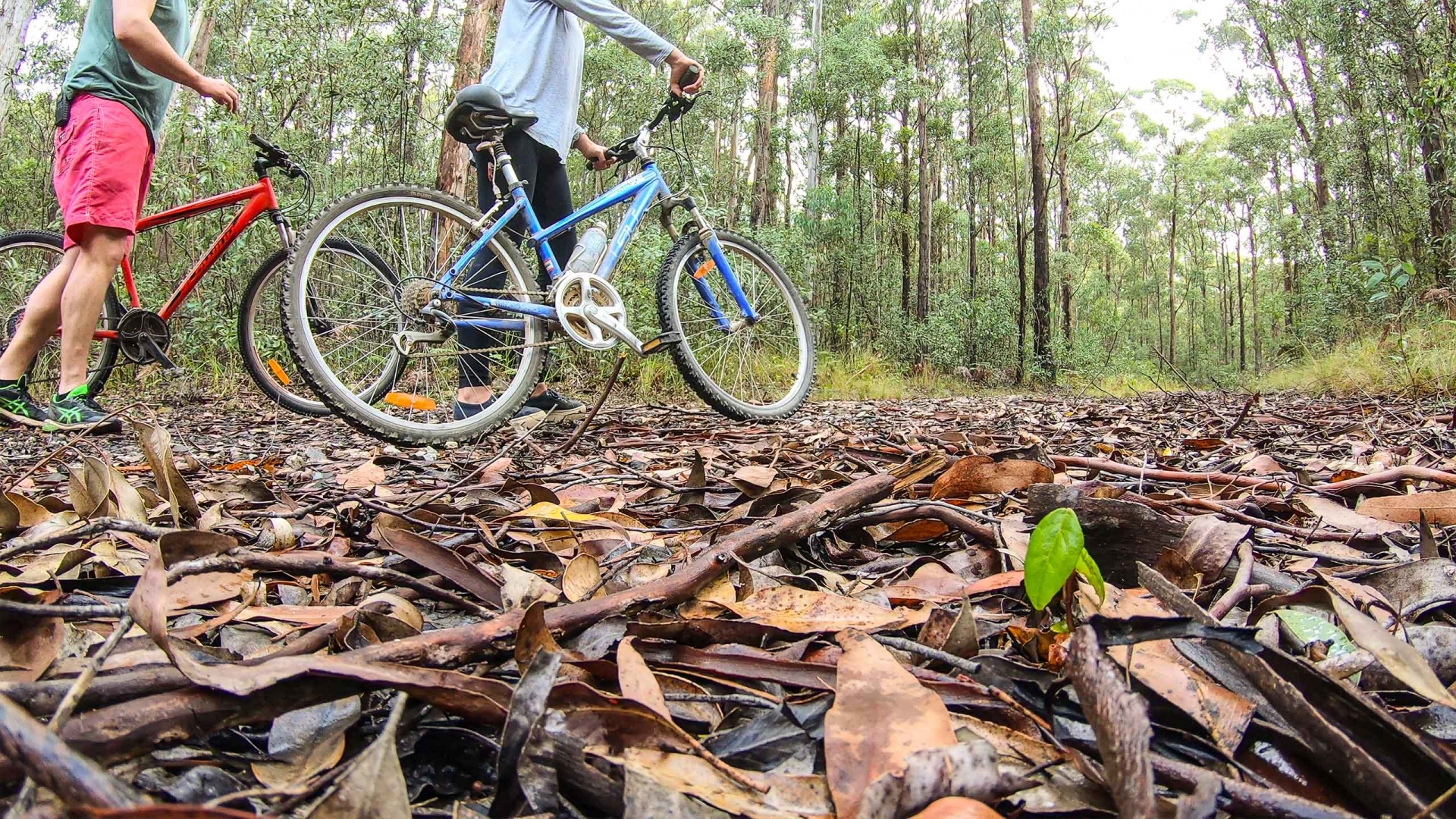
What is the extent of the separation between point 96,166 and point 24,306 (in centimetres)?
208

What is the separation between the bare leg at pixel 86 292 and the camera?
2.75 m

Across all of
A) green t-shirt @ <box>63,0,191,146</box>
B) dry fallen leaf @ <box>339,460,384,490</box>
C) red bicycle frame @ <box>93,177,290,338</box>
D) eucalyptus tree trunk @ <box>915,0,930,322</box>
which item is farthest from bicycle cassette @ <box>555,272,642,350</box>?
eucalyptus tree trunk @ <box>915,0,930,322</box>

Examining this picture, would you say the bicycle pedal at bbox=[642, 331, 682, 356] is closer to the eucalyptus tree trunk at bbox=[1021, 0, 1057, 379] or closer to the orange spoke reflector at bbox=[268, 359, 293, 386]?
the orange spoke reflector at bbox=[268, 359, 293, 386]

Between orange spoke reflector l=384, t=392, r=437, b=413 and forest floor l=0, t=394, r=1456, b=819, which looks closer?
forest floor l=0, t=394, r=1456, b=819

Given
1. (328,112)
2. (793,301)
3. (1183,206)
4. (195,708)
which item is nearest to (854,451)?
(195,708)

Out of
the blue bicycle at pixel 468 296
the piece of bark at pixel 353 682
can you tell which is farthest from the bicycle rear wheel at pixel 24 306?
the piece of bark at pixel 353 682

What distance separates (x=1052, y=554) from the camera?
23.3 inches

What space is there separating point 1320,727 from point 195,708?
2.30 ft

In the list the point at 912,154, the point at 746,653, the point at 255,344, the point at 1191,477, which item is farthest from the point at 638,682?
the point at 912,154

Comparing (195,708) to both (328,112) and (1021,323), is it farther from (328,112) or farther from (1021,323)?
(1021,323)

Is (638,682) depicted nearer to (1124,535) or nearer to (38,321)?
(1124,535)

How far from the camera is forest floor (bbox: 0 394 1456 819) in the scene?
0.45 meters

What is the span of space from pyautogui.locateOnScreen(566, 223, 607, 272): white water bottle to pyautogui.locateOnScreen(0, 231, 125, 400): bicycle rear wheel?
70.6 inches

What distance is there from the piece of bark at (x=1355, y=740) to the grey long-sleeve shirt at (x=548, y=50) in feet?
10.4
